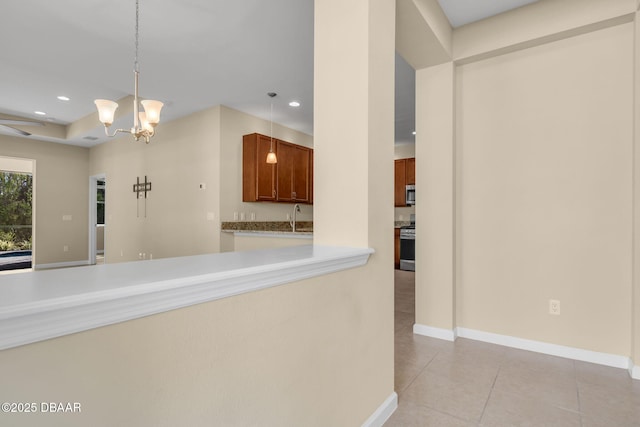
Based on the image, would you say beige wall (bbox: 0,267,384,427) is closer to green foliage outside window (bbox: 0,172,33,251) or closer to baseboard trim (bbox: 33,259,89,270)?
baseboard trim (bbox: 33,259,89,270)

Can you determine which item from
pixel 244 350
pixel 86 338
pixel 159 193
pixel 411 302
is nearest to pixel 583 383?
pixel 411 302

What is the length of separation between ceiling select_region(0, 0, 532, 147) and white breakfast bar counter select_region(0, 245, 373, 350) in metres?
2.32

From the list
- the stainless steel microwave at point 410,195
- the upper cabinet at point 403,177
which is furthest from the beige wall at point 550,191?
the upper cabinet at point 403,177

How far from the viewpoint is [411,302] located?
3.98 meters

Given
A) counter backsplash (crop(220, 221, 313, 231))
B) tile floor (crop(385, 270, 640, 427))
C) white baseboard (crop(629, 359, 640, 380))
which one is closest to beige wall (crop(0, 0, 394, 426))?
tile floor (crop(385, 270, 640, 427))

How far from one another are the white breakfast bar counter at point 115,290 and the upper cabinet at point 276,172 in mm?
3943

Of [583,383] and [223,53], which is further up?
[223,53]

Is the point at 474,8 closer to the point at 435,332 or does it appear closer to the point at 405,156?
the point at 435,332

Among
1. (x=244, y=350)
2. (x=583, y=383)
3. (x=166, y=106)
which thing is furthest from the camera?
(x=166, y=106)

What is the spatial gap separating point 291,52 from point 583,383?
11.6 ft

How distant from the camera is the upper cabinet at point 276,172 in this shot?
488 centimetres

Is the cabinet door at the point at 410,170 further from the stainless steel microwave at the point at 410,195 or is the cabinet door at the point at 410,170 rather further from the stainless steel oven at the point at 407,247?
the stainless steel oven at the point at 407,247

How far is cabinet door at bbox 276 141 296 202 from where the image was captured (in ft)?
17.2

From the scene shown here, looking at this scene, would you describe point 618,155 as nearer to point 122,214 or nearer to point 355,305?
point 355,305
